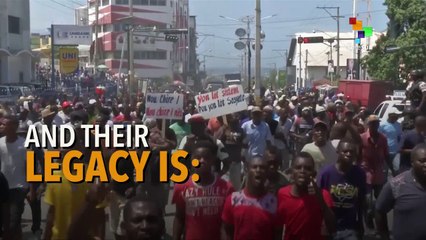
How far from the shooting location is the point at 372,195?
39.5 feet

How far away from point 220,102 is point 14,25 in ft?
136

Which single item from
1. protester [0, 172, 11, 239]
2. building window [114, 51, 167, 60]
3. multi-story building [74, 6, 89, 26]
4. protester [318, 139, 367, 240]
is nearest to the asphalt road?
protester [0, 172, 11, 239]

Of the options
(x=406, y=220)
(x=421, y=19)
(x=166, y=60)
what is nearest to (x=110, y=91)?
(x=421, y=19)

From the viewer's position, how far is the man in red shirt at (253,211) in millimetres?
6496

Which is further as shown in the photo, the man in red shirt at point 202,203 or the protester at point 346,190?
the protester at point 346,190

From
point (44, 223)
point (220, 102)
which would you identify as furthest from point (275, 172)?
point (220, 102)

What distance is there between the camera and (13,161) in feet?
33.7

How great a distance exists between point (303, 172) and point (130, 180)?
279cm

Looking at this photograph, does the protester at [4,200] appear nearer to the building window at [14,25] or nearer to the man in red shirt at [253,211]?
the man in red shirt at [253,211]

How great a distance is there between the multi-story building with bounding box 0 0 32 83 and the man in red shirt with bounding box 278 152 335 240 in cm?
4541

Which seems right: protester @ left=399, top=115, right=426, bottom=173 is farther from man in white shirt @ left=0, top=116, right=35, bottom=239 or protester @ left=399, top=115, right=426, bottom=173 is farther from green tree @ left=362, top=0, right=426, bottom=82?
green tree @ left=362, top=0, right=426, bottom=82

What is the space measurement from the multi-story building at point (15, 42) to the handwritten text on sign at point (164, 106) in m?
37.1

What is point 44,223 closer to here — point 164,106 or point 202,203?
point 164,106

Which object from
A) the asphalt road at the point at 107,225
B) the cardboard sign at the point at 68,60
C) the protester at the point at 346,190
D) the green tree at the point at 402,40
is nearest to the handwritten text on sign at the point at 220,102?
the asphalt road at the point at 107,225
